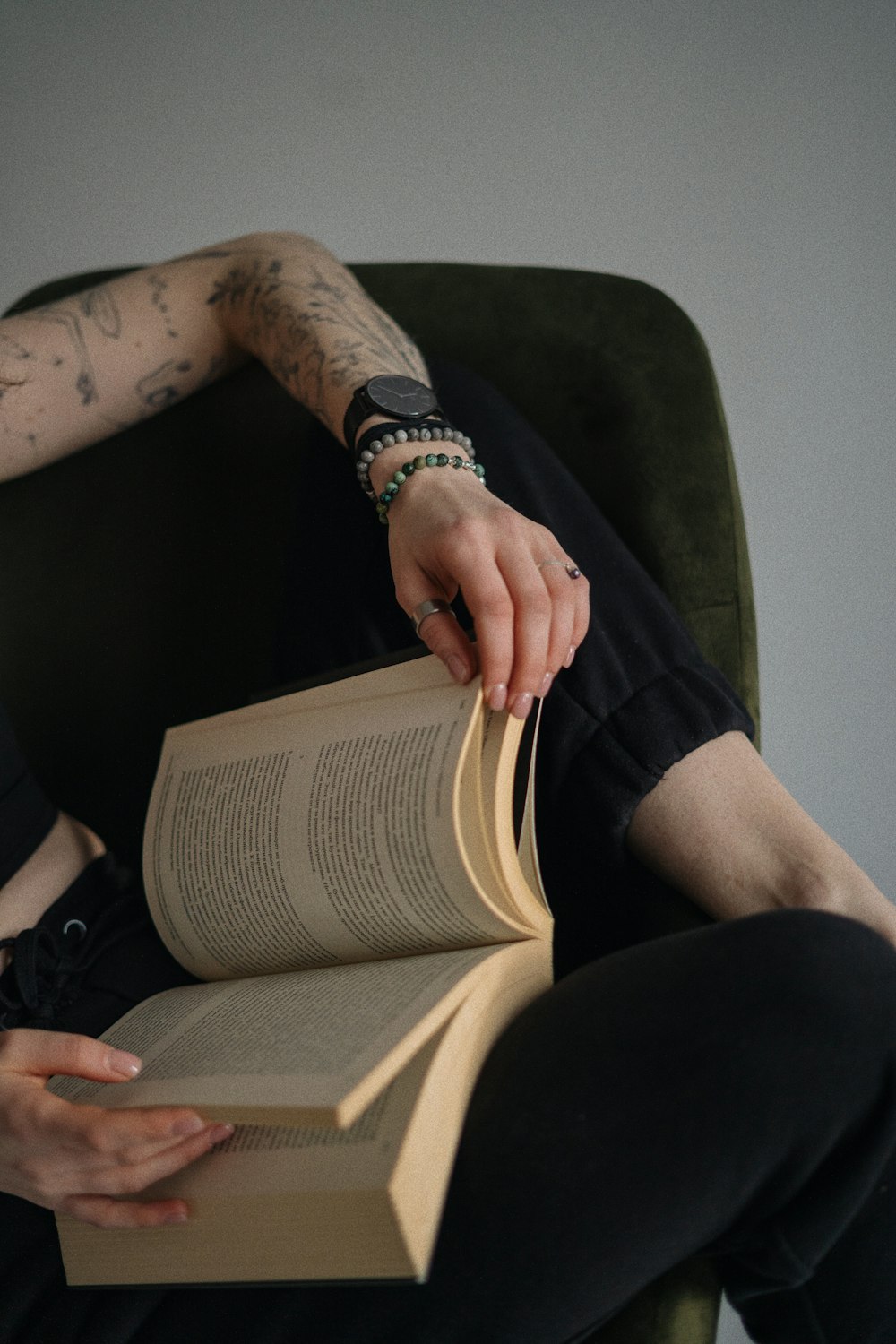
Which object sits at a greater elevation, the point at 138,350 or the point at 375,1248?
the point at 138,350

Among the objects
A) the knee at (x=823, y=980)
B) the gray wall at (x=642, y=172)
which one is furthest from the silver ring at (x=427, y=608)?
the gray wall at (x=642, y=172)

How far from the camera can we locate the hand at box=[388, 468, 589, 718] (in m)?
0.53

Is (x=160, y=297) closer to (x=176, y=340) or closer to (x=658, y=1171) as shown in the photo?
(x=176, y=340)

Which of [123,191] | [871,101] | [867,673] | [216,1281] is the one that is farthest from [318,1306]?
[123,191]

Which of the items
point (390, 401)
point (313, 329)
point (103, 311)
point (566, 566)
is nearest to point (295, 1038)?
point (566, 566)

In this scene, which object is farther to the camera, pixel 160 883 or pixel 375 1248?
pixel 160 883

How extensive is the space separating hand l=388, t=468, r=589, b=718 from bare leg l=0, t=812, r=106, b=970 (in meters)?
0.32

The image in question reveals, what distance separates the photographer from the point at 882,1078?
431mm

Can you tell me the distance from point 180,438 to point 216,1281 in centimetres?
68

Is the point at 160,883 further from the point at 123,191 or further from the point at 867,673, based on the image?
the point at 123,191

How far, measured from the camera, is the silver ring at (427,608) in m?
0.57

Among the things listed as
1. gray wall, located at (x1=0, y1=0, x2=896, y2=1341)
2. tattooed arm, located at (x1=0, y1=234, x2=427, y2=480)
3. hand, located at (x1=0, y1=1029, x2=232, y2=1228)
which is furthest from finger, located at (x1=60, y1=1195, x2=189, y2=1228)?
gray wall, located at (x1=0, y1=0, x2=896, y2=1341)

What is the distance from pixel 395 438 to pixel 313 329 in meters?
0.17

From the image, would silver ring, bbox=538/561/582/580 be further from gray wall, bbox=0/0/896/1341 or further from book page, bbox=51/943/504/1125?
gray wall, bbox=0/0/896/1341
